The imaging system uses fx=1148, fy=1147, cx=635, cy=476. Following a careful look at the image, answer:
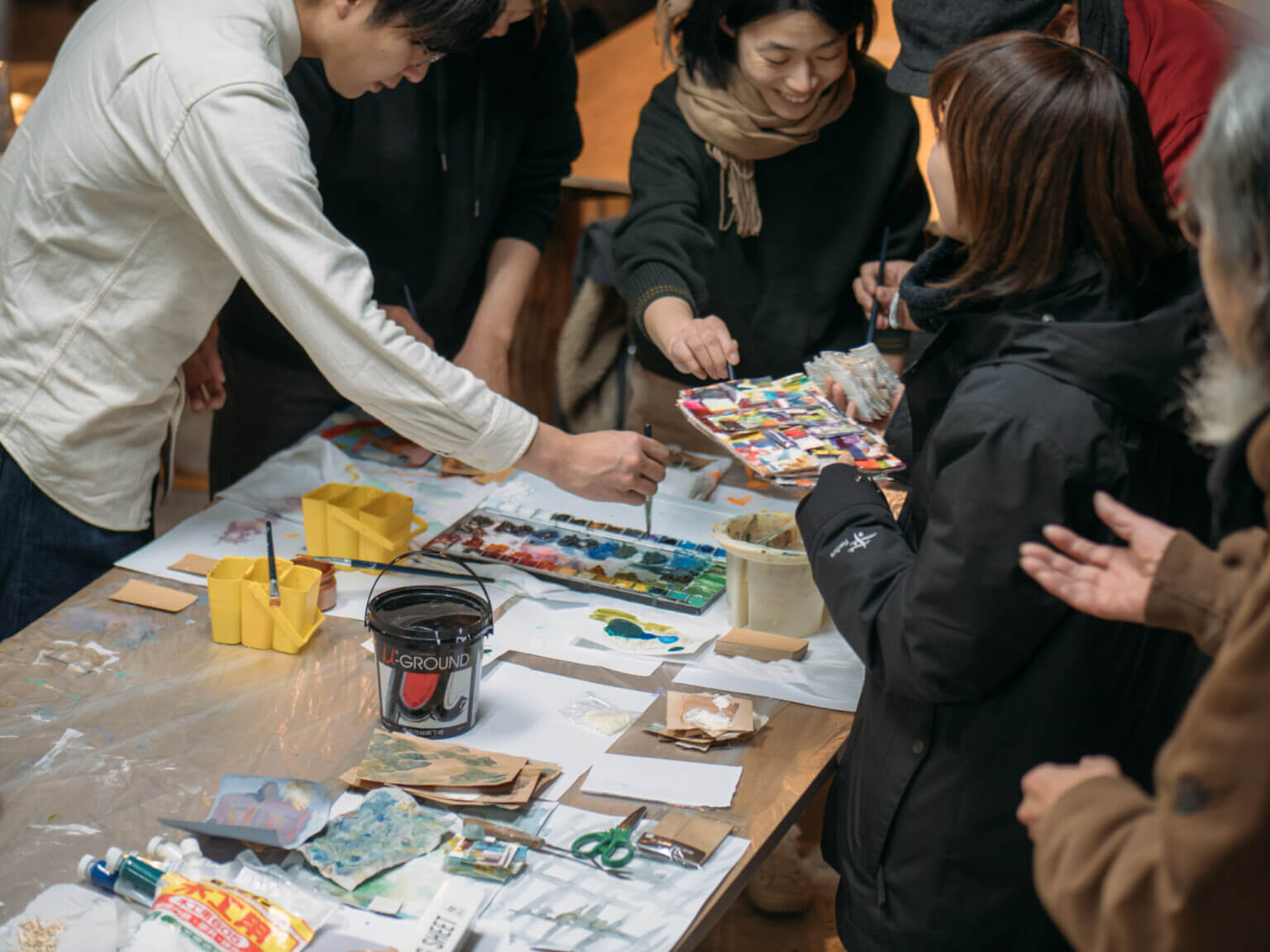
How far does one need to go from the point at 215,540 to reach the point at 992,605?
1.32 metres

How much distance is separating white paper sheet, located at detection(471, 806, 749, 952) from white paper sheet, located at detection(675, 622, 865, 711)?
12.9 inches

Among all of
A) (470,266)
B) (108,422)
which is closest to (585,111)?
(470,266)

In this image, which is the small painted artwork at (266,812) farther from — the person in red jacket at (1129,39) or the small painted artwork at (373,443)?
the person in red jacket at (1129,39)

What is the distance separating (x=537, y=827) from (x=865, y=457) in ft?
2.52

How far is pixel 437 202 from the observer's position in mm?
2490

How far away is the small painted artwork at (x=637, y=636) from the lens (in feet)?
Answer: 5.52

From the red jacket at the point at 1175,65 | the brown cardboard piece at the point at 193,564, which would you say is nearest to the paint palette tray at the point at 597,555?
the brown cardboard piece at the point at 193,564

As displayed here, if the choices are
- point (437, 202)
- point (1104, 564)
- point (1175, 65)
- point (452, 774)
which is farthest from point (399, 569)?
point (1175, 65)

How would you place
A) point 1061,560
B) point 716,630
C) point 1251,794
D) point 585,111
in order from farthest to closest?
point 585,111, point 716,630, point 1061,560, point 1251,794

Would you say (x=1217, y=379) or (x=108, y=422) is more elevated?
(x=1217, y=379)

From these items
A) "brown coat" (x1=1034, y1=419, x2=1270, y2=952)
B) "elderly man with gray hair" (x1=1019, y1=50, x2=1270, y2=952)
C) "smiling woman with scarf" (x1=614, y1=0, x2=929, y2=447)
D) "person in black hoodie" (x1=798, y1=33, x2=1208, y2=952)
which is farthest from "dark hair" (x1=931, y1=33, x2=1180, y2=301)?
"smiling woman with scarf" (x1=614, y1=0, x2=929, y2=447)

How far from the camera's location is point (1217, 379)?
0.92m

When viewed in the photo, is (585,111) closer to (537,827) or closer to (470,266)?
(470,266)

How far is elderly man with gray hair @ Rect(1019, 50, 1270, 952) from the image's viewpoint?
0.75 metres
